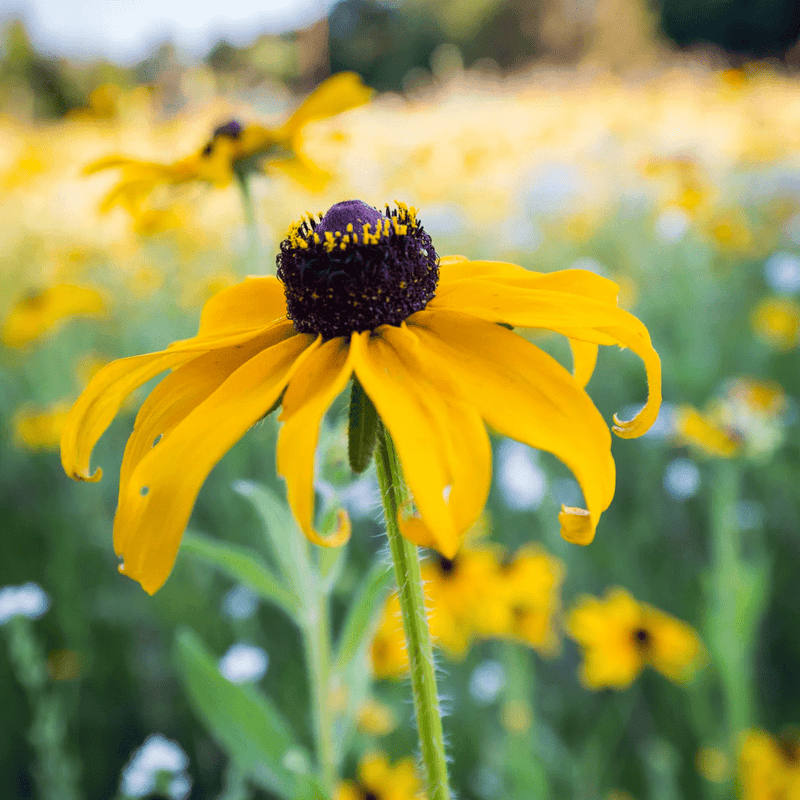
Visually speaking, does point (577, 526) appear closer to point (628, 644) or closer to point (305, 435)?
point (305, 435)

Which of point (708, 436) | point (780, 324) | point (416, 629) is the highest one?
point (416, 629)

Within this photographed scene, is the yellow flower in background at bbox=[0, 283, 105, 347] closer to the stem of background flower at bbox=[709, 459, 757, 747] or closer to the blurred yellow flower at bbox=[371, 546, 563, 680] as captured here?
the blurred yellow flower at bbox=[371, 546, 563, 680]

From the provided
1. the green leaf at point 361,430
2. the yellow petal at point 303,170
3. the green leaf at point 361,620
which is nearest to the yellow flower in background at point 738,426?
the green leaf at point 361,620

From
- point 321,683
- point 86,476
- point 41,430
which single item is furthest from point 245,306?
point 41,430

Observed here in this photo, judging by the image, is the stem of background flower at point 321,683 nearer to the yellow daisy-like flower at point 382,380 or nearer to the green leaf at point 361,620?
the green leaf at point 361,620

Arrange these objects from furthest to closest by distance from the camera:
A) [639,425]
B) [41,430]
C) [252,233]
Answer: [41,430], [252,233], [639,425]

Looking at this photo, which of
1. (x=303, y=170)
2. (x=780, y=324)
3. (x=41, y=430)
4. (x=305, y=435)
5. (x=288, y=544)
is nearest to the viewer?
(x=305, y=435)

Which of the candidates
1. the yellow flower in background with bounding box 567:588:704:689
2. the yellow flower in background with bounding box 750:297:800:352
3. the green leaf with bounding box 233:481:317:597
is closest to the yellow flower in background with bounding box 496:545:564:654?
the yellow flower in background with bounding box 567:588:704:689
